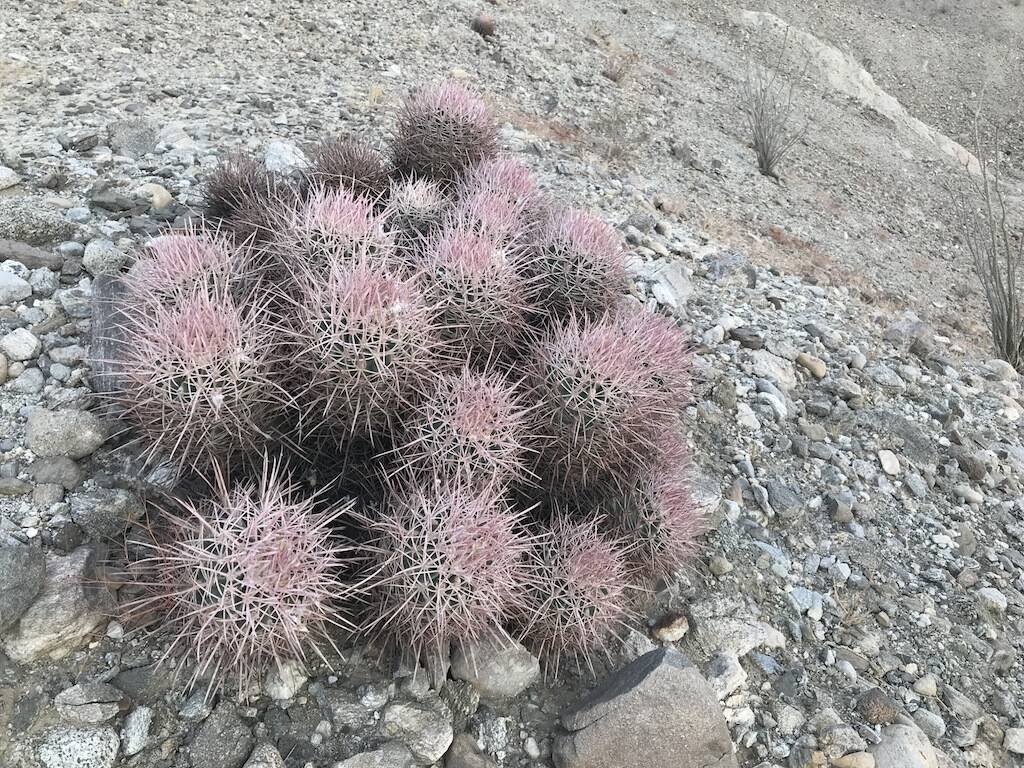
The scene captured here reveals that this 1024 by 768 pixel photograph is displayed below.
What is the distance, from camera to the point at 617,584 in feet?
8.43

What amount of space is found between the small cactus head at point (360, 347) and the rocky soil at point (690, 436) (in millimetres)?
775

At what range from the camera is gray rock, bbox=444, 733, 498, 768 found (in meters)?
2.25

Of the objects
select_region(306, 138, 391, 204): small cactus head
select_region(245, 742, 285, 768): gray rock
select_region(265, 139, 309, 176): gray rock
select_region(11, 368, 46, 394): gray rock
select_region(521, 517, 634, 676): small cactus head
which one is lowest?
select_region(11, 368, 46, 394): gray rock

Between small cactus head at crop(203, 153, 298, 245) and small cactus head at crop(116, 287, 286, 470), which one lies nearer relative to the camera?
small cactus head at crop(116, 287, 286, 470)

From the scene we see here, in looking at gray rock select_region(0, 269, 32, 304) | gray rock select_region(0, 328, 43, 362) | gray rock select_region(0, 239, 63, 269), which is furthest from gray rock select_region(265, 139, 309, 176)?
gray rock select_region(0, 328, 43, 362)

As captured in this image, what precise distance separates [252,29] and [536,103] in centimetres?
312

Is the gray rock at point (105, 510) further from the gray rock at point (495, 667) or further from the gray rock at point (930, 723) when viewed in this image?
the gray rock at point (930, 723)

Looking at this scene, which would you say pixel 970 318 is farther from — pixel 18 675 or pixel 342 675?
pixel 18 675

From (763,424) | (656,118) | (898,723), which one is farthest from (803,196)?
(898,723)

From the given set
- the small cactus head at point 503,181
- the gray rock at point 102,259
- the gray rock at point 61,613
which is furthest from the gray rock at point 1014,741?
the gray rock at point 102,259

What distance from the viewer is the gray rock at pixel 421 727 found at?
2.23 m

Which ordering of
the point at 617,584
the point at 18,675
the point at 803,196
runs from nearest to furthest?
the point at 18,675, the point at 617,584, the point at 803,196

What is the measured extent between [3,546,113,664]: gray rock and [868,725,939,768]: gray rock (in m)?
Answer: 2.62

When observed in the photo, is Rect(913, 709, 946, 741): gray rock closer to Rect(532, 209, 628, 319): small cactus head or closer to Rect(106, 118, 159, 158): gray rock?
Rect(532, 209, 628, 319): small cactus head
